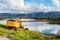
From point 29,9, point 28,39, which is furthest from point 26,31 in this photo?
point 29,9

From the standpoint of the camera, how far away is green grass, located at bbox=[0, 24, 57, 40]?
110 inches

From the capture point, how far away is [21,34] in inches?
111

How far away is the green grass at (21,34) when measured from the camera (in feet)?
9.21

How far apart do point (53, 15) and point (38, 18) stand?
256 millimetres

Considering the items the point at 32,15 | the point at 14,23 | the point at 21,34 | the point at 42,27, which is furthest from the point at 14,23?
the point at 42,27

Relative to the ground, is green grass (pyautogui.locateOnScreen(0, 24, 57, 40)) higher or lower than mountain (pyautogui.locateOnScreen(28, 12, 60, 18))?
lower

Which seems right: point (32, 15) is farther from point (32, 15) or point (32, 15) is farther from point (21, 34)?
point (21, 34)

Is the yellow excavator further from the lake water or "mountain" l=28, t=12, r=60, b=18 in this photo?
"mountain" l=28, t=12, r=60, b=18

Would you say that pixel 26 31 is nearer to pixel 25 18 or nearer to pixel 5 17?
pixel 25 18

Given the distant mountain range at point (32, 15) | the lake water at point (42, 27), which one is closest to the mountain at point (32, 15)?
the distant mountain range at point (32, 15)

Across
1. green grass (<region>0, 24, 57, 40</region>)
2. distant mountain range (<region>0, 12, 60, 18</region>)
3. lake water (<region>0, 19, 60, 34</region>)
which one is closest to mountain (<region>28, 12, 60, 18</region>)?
distant mountain range (<region>0, 12, 60, 18</region>)

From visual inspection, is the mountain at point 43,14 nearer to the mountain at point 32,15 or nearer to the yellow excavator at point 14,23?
the mountain at point 32,15

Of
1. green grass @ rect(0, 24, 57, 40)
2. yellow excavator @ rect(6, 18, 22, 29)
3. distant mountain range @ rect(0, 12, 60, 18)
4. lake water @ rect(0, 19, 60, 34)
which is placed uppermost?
distant mountain range @ rect(0, 12, 60, 18)

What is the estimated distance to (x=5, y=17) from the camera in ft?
9.41
